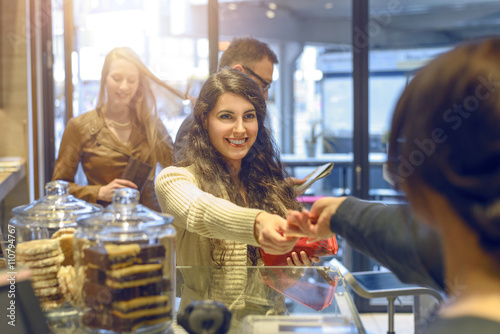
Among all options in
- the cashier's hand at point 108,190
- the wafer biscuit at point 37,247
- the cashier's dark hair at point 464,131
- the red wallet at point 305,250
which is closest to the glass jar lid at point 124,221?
the wafer biscuit at point 37,247

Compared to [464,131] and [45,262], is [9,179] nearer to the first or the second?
[45,262]

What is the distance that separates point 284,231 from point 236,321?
0.27 meters

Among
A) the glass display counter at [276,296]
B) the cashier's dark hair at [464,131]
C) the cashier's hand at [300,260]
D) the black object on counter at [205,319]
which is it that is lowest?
the cashier's hand at [300,260]

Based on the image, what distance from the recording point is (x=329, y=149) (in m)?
4.18

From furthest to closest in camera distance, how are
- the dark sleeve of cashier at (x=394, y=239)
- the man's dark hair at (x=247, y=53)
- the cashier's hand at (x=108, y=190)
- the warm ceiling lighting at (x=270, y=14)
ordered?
the warm ceiling lighting at (x=270, y=14), the cashier's hand at (x=108, y=190), the man's dark hair at (x=247, y=53), the dark sleeve of cashier at (x=394, y=239)

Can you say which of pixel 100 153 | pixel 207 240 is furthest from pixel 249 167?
pixel 100 153

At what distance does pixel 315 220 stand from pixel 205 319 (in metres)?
0.38

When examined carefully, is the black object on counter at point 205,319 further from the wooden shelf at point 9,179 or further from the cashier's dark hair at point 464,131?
the wooden shelf at point 9,179

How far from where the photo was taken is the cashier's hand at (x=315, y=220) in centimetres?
118

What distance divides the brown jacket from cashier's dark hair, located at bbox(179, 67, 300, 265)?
960 millimetres

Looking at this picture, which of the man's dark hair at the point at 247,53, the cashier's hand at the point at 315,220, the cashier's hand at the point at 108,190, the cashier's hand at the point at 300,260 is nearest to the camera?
the cashier's hand at the point at 315,220

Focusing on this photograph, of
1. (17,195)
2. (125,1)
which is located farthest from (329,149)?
(17,195)

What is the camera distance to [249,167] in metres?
1.91

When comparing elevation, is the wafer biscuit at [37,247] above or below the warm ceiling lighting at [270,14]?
below
